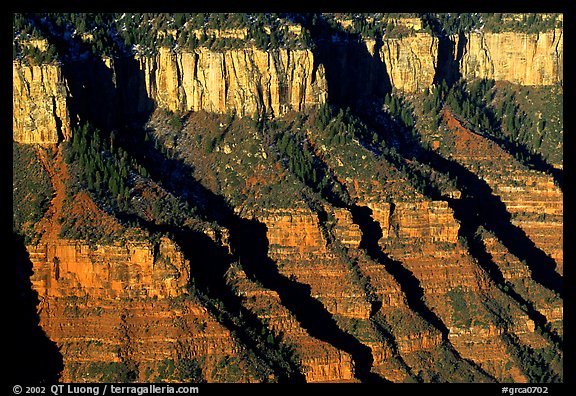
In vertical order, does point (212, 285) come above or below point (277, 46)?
below

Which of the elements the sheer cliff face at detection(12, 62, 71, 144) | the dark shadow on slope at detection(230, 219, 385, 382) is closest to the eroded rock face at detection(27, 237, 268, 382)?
the dark shadow on slope at detection(230, 219, 385, 382)

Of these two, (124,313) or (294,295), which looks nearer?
(124,313)

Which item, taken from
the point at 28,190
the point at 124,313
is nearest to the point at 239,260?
the point at 124,313

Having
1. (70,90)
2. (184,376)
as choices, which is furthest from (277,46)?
(184,376)

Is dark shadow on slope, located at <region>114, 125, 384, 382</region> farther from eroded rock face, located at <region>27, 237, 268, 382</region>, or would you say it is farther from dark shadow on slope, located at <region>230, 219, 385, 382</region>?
eroded rock face, located at <region>27, 237, 268, 382</region>

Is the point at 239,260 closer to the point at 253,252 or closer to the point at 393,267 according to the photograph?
the point at 253,252

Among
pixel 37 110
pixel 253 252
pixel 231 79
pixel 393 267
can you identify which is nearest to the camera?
pixel 37 110

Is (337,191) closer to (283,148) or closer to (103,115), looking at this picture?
(283,148)
